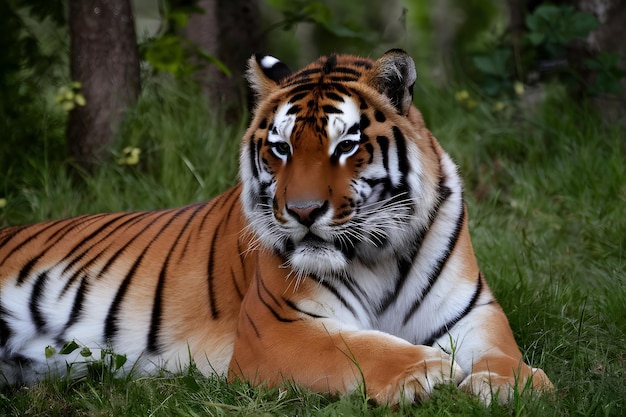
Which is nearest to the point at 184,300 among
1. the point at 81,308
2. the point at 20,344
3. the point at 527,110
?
the point at 81,308

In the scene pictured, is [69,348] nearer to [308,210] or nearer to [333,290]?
[333,290]

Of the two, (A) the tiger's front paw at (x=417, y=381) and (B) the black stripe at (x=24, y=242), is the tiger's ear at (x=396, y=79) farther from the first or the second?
(B) the black stripe at (x=24, y=242)

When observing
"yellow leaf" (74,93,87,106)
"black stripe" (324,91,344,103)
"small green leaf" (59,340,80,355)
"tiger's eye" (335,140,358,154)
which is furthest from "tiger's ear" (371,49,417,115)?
"yellow leaf" (74,93,87,106)

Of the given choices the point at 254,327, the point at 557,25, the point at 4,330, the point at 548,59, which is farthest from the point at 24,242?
the point at 548,59

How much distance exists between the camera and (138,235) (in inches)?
153

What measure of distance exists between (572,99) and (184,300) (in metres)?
3.27

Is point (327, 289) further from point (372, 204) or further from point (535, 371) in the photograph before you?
point (535, 371)

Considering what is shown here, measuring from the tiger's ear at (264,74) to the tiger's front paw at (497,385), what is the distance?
1229 mm

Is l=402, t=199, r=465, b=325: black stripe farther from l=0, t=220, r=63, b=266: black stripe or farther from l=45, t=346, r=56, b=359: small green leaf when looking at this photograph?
l=0, t=220, r=63, b=266: black stripe

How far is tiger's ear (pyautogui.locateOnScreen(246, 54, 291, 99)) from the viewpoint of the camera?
322 cm

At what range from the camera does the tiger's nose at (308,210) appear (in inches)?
109

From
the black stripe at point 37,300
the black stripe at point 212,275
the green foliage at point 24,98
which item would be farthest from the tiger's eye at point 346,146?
the green foliage at point 24,98

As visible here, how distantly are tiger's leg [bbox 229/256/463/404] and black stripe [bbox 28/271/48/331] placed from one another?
1011 millimetres

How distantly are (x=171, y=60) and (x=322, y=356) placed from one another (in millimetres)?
2673
